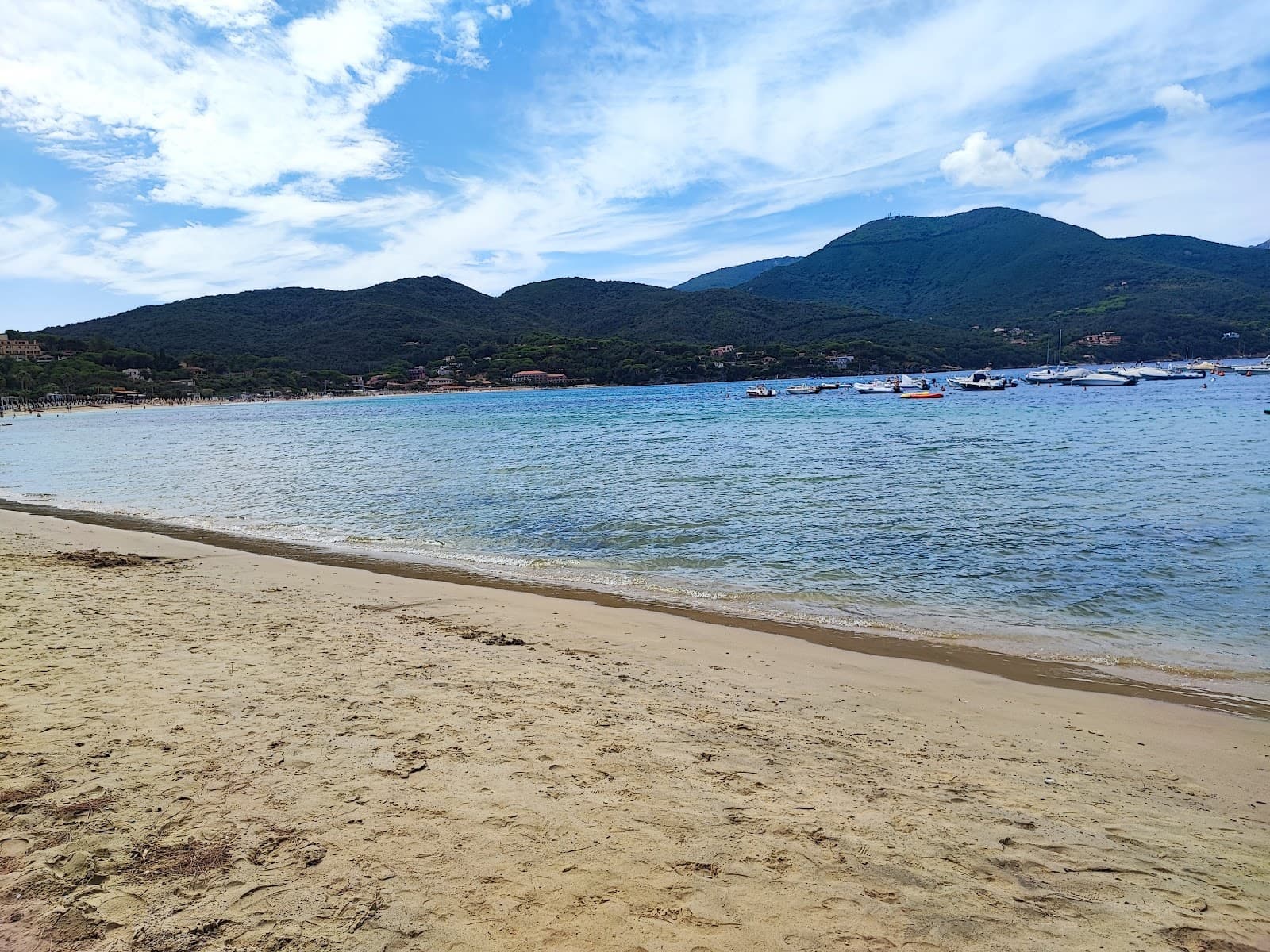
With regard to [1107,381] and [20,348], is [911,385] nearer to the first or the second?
[1107,381]

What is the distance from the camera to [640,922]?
288 centimetres

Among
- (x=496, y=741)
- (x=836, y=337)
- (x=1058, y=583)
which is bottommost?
(x=1058, y=583)

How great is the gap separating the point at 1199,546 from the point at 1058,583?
3565mm

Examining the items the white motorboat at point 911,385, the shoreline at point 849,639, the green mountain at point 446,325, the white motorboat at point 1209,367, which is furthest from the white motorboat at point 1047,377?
the shoreline at point 849,639

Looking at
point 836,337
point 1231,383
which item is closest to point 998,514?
point 1231,383

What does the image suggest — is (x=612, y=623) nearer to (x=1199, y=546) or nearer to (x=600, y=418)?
(x=1199, y=546)

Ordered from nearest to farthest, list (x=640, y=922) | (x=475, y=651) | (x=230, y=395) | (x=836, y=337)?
(x=640, y=922) → (x=475, y=651) → (x=230, y=395) → (x=836, y=337)

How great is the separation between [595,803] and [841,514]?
12.1 metres

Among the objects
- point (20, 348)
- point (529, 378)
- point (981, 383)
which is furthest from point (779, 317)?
point (20, 348)

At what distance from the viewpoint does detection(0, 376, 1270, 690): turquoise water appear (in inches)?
343

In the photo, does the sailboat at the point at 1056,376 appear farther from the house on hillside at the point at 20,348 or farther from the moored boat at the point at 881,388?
the house on hillside at the point at 20,348

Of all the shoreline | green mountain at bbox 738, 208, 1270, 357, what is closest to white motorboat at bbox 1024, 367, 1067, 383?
green mountain at bbox 738, 208, 1270, 357

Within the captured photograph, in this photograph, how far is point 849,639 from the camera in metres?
7.95

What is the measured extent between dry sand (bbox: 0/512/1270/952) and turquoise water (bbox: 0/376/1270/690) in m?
2.47
